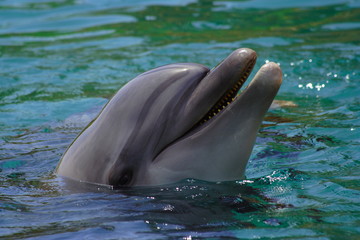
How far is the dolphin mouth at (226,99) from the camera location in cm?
515

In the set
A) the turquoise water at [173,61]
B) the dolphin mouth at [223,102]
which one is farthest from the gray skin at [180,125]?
the turquoise water at [173,61]

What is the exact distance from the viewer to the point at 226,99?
5.23 meters

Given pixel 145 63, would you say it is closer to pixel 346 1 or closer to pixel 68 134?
pixel 68 134

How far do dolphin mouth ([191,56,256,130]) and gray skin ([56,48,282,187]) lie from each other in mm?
12

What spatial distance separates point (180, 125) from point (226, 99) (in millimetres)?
429

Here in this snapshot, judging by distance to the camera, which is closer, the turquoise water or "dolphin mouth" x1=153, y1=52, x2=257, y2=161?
the turquoise water

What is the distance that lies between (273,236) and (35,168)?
313 cm

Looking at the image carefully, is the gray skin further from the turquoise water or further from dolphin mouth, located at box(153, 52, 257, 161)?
the turquoise water

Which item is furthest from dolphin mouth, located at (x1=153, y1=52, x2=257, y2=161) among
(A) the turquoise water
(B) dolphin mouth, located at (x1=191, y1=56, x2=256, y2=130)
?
(A) the turquoise water

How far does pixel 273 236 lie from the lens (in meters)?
4.47

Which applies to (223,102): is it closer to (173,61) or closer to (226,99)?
(226,99)

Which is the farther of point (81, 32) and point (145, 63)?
point (81, 32)

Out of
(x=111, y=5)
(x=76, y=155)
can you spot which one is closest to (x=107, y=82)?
(x=76, y=155)

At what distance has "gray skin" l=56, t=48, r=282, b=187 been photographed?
509cm
